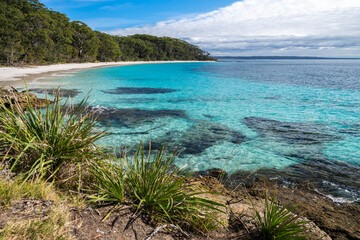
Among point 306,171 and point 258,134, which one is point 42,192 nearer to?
point 306,171

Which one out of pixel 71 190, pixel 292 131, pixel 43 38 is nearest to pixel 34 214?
pixel 71 190

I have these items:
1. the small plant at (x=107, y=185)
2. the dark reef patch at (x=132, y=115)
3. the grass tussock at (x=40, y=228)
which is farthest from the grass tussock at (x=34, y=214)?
the dark reef patch at (x=132, y=115)

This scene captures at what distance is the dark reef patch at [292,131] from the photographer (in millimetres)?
8714

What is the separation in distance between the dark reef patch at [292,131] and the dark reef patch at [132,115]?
12.3 ft

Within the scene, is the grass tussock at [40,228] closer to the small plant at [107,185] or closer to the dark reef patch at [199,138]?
the small plant at [107,185]

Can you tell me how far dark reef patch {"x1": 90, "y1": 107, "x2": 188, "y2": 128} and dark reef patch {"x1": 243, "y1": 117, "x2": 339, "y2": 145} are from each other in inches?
148

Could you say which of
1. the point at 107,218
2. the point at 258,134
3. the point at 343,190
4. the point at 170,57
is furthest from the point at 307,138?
the point at 170,57

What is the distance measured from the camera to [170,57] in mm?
109062

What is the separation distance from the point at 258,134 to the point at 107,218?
7990 millimetres

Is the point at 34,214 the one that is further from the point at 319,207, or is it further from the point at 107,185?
the point at 319,207

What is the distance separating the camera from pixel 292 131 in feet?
32.1

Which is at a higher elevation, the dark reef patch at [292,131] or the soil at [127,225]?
the soil at [127,225]

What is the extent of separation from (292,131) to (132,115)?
305 inches

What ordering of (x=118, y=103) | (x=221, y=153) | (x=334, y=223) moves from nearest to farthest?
(x=334, y=223) < (x=221, y=153) < (x=118, y=103)
